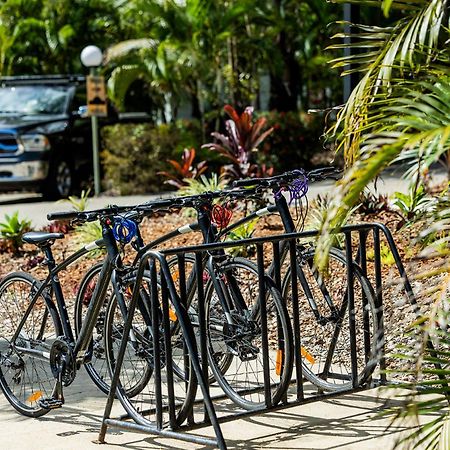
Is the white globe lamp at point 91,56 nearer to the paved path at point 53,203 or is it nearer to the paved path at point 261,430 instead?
the paved path at point 53,203

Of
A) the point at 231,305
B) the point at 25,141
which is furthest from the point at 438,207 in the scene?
the point at 25,141

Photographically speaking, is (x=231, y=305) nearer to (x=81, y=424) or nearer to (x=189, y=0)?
(x=81, y=424)

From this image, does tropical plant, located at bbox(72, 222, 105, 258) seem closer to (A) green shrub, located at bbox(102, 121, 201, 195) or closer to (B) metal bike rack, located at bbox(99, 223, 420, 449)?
(B) metal bike rack, located at bbox(99, 223, 420, 449)

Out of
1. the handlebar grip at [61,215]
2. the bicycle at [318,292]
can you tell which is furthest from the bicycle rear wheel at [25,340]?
the bicycle at [318,292]

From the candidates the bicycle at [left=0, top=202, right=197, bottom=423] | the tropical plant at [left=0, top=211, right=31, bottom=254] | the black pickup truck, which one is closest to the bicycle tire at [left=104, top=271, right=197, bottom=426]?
the bicycle at [left=0, top=202, right=197, bottom=423]

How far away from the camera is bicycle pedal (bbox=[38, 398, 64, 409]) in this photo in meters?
6.10

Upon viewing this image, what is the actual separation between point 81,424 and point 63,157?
12674 mm

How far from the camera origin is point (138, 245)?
6.19 meters

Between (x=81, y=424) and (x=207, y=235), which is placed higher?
(x=207, y=235)

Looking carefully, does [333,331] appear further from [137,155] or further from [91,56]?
[91,56]

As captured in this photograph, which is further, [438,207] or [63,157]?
[63,157]

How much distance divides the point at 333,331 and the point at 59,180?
12653mm

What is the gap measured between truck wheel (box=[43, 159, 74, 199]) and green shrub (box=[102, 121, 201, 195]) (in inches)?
26.7

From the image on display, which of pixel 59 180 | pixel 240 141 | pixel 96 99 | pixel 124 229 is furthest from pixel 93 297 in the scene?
pixel 59 180
